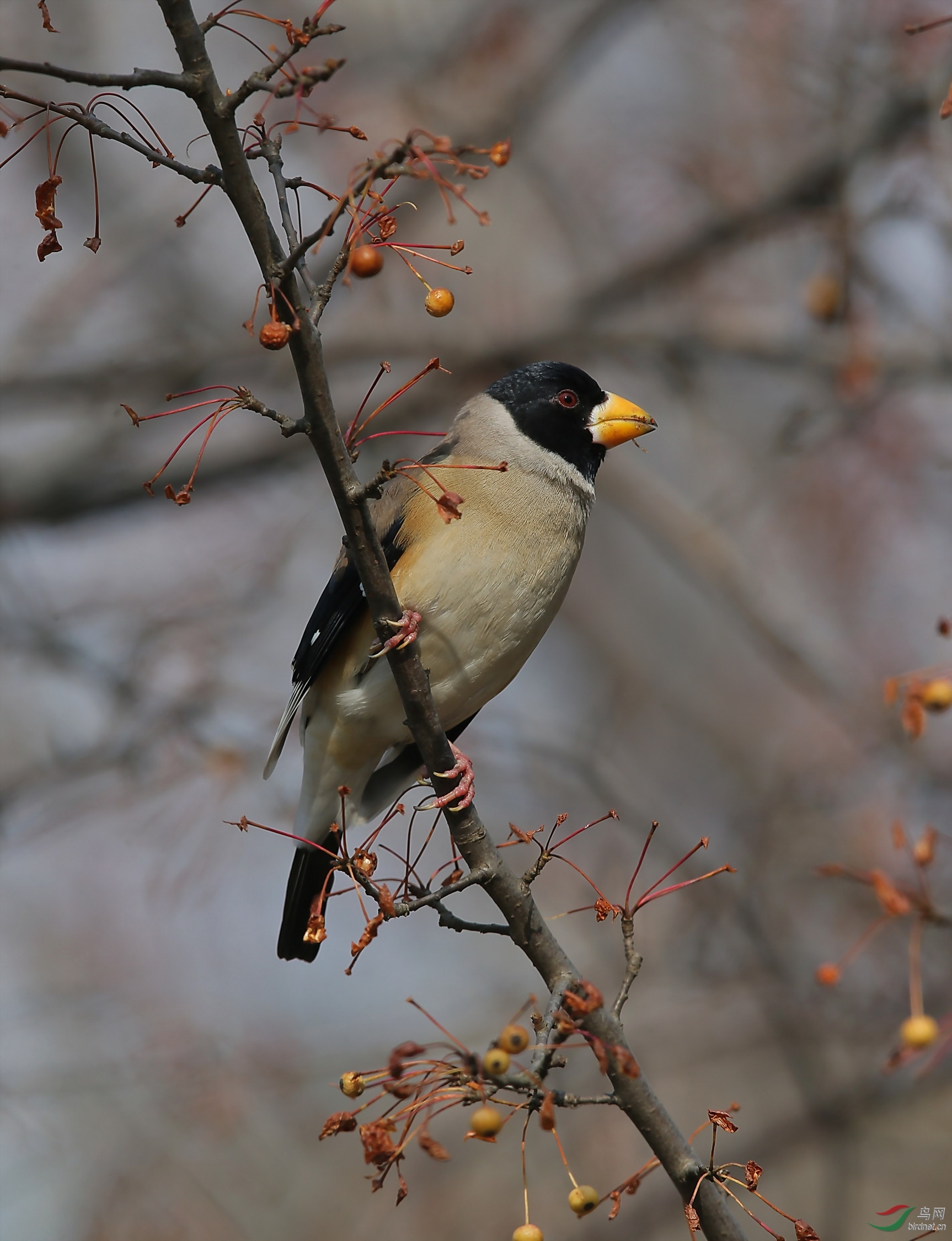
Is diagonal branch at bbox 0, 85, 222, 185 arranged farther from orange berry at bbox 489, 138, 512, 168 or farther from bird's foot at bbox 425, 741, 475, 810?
bird's foot at bbox 425, 741, 475, 810

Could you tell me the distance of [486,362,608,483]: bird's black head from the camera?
4.49 meters

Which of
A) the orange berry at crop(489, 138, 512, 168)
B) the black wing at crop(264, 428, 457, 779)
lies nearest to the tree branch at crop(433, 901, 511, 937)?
the black wing at crop(264, 428, 457, 779)

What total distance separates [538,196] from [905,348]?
5192 mm

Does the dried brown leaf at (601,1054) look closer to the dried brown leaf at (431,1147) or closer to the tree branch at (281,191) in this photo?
the dried brown leaf at (431,1147)

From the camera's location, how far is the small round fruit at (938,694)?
108 inches

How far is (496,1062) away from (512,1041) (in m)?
0.05

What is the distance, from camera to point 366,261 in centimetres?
218

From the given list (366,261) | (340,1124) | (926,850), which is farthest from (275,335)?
(926,850)

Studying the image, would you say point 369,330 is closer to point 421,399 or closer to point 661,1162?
point 421,399

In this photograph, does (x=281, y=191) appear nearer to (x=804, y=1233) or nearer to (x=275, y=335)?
(x=275, y=335)

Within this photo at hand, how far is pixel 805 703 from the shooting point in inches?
462

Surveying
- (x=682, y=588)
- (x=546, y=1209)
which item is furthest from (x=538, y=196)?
(x=546, y=1209)

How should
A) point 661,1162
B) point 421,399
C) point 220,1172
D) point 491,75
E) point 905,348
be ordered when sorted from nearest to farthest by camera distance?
point 661,1162, point 905,348, point 220,1172, point 421,399, point 491,75

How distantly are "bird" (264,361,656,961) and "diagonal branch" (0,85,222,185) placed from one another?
48.0 inches
